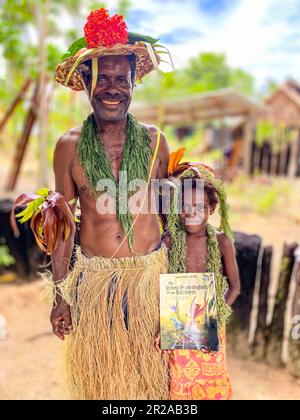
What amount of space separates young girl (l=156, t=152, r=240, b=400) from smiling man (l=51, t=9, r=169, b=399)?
0.09 meters

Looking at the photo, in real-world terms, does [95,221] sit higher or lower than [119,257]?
higher

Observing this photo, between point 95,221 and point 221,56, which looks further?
point 221,56

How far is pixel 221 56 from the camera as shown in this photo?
24609 millimetres

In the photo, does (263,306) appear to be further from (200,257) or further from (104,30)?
(104,30)

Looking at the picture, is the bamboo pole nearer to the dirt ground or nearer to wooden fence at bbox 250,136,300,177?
the dirt ground

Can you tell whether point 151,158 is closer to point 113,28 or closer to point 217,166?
point 113,28

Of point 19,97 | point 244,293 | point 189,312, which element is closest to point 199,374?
point 189,312

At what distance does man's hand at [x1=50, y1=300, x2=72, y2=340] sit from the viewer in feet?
6.27

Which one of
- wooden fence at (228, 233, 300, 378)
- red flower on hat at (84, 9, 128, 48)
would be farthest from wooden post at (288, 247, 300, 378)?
red flower on hat at (84, 9, 128, 48)

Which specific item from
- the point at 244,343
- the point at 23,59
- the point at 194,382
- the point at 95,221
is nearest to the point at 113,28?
the point at 95,221

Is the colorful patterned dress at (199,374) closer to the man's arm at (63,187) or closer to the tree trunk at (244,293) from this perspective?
the man's arm at (63,187)

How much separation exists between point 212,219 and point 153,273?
0.50 meters

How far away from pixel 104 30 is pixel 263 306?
2131 mm

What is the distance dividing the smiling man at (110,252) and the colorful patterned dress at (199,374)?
88 mm
